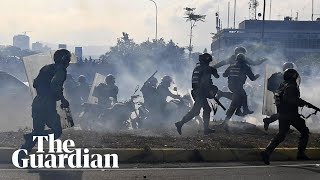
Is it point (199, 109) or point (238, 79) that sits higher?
point (238, 79)

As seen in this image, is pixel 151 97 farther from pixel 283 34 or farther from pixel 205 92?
pixel 283 34

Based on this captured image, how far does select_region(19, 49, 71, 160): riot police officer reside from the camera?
339 inches

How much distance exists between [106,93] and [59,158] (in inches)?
237

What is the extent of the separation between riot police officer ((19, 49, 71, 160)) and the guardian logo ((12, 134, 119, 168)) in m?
0.10

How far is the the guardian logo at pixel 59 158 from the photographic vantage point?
8492mm

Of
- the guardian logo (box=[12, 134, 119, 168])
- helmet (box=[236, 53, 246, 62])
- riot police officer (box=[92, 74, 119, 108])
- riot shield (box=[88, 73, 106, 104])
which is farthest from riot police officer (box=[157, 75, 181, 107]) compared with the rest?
the guardian logo (box=[12, 134, 119, 168])

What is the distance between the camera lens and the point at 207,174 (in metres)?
7.95

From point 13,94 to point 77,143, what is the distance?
37.4 feet

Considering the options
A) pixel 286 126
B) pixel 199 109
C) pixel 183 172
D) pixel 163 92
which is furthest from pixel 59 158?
pixel 163 92

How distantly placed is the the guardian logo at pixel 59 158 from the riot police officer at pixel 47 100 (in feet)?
0.32

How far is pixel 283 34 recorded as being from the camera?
98.3 m

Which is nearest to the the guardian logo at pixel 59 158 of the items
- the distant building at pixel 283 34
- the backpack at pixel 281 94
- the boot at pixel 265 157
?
the boot at pixel 265 157

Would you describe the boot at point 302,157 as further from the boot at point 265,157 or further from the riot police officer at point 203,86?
the riot police officer at point 203,86

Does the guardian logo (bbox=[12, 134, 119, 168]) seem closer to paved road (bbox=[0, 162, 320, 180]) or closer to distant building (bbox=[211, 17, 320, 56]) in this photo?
paved road (bbox=[0, 162, 320, 180])
